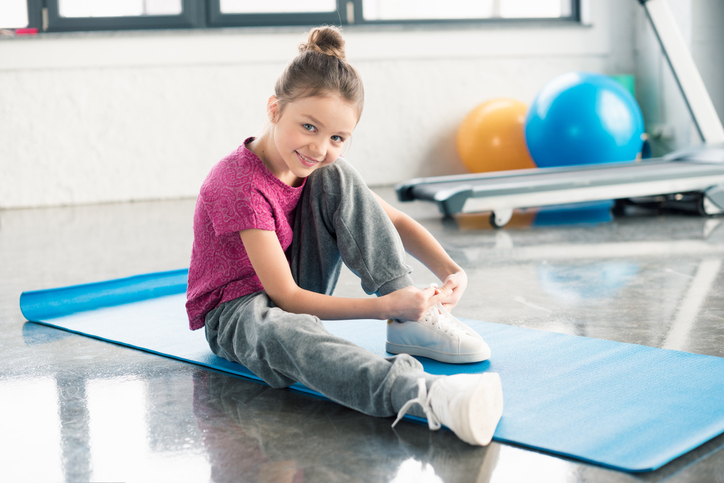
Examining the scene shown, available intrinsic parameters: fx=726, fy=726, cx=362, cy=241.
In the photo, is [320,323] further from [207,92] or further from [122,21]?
[122,21]

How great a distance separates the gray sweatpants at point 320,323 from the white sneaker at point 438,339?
8 cm

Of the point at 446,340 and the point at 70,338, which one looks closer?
the point at 446,340

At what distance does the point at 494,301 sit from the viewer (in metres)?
1.85

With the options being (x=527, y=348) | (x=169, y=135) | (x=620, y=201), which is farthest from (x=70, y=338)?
(x=169, y=135)

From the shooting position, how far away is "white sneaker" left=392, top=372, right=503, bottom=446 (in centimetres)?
96

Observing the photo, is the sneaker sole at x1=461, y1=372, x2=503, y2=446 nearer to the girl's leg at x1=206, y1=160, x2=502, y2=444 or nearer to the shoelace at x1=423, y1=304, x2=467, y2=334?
the girl's leg at x1=206, y1=160, x2=502, y2=444

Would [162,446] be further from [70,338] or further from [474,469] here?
[70,338]

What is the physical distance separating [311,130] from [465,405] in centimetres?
53

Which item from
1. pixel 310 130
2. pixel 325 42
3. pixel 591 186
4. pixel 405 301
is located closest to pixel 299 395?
pixel 405 301

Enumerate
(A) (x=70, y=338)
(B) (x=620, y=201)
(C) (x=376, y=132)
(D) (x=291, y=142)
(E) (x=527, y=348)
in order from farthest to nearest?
(C) (x=376, y=132) < (B) (x=620, y=201) < (A) (x=70, y=338) < (E) (x=527, y=348) < (D) (x=291, y=142)

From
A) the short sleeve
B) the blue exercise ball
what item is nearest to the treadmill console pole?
the blue exercise ball

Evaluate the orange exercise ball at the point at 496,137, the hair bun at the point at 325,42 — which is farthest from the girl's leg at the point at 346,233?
the orange exercise ball at the point at 496,137

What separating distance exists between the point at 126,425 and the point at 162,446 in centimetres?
11

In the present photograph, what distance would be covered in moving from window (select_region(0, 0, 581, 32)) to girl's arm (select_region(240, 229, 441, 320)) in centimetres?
358
